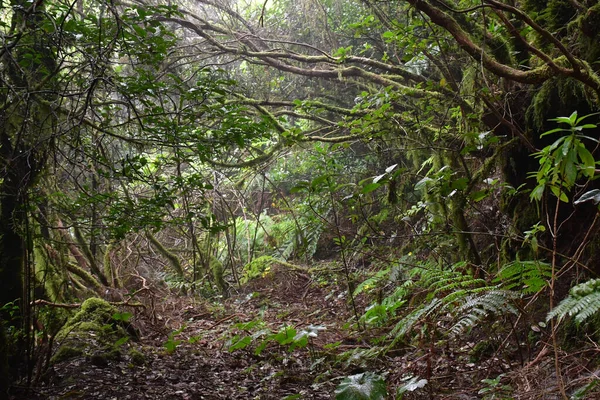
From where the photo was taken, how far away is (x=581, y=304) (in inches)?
81.3

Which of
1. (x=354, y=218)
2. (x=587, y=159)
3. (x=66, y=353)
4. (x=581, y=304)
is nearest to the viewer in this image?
(x=581, y=304)

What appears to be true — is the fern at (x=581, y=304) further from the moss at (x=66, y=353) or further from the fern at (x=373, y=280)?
the moss at (x=66, y=353)

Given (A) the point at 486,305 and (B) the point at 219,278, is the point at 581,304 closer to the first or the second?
(A) the point at 486,305

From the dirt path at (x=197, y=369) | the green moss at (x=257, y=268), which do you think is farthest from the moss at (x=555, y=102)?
the green moss at (x=257, y=268)

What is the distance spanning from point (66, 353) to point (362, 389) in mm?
3111

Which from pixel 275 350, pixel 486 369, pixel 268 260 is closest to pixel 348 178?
pixel 268 260

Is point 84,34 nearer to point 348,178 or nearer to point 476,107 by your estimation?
point 476,107

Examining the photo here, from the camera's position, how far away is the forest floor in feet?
9.59

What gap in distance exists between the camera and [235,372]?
4.34 meters

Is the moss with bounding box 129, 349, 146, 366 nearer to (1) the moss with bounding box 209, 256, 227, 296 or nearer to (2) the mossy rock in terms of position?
(2) the mossy rock

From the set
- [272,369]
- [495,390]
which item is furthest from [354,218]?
[495,390]

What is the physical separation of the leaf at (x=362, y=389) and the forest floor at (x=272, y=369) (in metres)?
0.21

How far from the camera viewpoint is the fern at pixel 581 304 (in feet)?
6.57

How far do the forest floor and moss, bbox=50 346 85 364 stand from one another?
0.16ft
